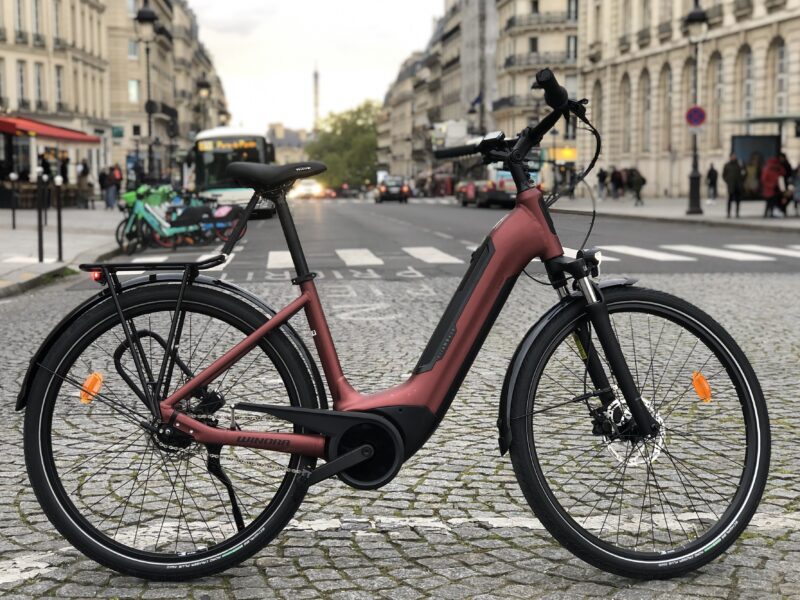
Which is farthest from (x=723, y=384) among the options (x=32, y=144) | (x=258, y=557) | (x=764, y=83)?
(x=32, y=144)

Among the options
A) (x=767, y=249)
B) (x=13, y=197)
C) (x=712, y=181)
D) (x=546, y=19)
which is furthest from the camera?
(x=546, y=19)

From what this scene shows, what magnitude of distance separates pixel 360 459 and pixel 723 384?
3.55 feet

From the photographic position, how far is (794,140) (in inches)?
1705

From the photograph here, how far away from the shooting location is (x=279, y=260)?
17969 millimetres

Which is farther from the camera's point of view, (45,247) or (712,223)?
(712,223)

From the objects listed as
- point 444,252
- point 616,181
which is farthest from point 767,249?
point 616,181

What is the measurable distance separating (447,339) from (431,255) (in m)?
15.4

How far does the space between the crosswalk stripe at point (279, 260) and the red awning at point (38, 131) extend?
1562 cm

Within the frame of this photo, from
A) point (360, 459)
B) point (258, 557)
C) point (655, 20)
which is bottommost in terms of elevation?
point (258, 557)

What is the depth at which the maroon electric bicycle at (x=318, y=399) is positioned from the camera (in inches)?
137

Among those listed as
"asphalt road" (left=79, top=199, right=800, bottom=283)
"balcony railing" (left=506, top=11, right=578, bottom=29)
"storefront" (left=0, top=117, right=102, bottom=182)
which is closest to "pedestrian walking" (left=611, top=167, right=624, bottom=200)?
"storefront" (left=0, top=117, right=102, bottom=182)

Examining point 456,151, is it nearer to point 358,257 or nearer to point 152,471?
point 152,471

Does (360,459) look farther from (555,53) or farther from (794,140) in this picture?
(555,53)

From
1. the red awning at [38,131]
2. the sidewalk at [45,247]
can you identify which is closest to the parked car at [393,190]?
the red awning at [38,131]
